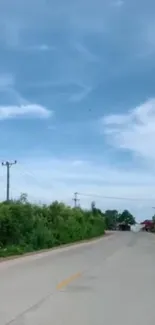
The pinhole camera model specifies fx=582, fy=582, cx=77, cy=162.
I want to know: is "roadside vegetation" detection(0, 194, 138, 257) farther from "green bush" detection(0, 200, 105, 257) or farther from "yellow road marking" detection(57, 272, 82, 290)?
"yellow road marking" detection(57, 272, 82, 290)

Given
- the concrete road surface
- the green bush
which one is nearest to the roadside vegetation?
the green bush

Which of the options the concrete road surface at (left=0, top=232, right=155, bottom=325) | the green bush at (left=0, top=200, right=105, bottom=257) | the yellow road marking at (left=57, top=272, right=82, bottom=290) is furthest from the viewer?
the green bush at (left=0, top=200, right=105, bottom=257)

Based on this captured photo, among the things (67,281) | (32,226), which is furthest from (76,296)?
(32,226)

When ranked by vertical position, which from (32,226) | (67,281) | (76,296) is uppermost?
(32,226)

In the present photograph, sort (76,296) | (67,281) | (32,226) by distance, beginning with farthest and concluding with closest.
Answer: (32,226) → (67,281) → (76,296)

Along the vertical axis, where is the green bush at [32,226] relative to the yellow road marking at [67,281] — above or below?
above

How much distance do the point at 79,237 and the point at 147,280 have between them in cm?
4466

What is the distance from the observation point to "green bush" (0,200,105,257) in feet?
111

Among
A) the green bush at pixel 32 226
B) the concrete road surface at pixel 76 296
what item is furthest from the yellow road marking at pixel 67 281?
the green bush at pixel 32 226

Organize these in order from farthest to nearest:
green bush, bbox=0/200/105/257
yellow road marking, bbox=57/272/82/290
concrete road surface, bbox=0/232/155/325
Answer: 1. green bush, bbox=0/200/105/257
2. yellow road marking, bbox=57/272/82/290
3. concrete road surface, bbox=0/232/155/325

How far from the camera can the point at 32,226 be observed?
127 ft

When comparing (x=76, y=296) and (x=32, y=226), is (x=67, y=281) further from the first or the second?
(x=32, y=226)

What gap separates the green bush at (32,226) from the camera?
Answer: 33.9m

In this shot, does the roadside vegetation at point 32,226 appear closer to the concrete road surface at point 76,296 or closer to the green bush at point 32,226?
the green bush at point 32,226
